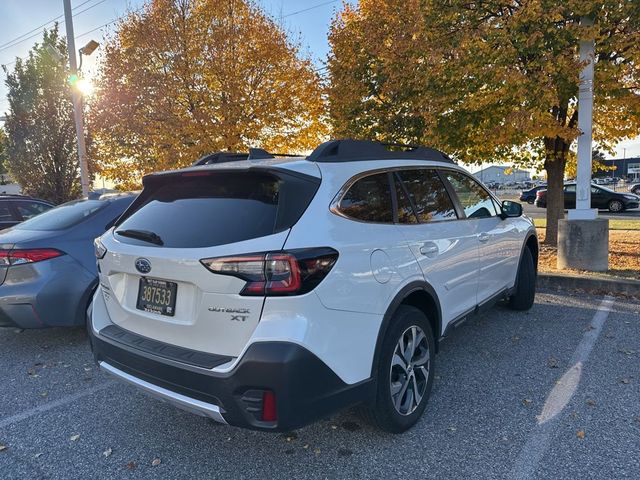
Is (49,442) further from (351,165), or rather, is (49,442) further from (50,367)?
(351,165)

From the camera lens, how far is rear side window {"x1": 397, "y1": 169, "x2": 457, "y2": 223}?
339 cm

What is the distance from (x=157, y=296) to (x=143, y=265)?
0.61 feet

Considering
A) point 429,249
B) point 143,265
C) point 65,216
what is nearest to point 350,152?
point 429,249

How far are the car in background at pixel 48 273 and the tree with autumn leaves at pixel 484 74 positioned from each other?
607 centimetres

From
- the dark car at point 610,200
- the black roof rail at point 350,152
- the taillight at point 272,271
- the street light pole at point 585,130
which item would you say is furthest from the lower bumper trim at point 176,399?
the dark car at point 610,200

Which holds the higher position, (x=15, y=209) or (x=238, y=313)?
(x=15, y=209)

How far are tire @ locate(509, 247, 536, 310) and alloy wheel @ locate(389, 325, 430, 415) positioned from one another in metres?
2.69

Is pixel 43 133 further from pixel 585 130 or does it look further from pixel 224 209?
pixel 224 209

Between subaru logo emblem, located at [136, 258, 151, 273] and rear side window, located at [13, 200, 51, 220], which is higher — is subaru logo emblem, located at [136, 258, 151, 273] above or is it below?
below

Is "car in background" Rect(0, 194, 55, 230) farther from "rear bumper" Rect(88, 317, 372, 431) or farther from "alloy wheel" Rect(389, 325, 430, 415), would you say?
"alloy wheel" Rect(389, 325, 430, 415)

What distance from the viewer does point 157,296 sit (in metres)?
2.60

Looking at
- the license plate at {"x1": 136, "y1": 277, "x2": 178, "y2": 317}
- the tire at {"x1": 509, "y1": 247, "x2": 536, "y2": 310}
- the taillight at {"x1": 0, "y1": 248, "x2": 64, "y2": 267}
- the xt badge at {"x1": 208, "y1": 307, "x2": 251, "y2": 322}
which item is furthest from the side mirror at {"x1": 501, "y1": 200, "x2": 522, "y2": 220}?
the taillight at {"x1": 0, "y1": 248, "x2": 64, "y2": 267}

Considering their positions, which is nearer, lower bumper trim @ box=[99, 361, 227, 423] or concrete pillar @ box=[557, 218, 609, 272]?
lower bumper trim @ box=[99, 361, 227, 423]

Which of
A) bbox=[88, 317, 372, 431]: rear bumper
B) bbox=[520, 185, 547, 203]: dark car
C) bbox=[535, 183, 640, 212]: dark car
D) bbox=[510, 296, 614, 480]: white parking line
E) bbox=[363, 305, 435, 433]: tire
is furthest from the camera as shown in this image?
bbox=[520, 185, 547, 203]: dark car
